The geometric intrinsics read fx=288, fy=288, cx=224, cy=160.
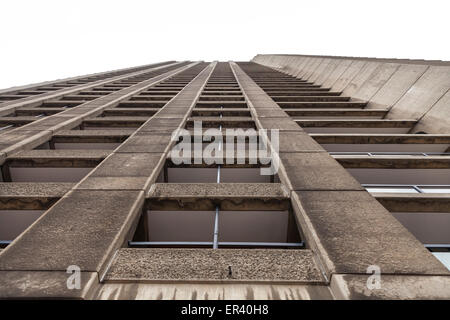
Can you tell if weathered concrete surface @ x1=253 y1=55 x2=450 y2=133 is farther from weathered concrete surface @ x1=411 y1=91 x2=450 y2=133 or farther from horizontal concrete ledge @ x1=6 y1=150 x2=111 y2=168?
horizontal concrete ledge @ x1=6 y1=150 x2=111 y2=168

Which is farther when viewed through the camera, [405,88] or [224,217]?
[405,88]

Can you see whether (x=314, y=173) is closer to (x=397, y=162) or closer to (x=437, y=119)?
(x=397, y=162)

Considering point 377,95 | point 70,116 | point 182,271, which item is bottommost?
point 182,271

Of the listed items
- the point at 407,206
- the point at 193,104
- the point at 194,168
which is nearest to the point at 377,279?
the point at 407,206

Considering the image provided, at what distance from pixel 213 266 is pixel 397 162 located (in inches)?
255

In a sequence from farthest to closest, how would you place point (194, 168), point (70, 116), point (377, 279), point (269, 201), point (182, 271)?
point (70, 116) < point (194, 168) < point (269, 201) < point (182, 271) < point (377, 279)

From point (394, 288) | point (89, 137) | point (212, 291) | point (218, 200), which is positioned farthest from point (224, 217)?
point (89, 137)

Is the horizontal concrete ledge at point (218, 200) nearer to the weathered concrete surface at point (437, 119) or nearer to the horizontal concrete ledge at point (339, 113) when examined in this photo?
the weathered concrete surface at point (437, 119)

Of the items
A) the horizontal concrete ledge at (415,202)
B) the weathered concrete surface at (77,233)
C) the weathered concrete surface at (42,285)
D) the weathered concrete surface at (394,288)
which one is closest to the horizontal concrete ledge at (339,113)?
the horizontal concrete ledge at (415,202)

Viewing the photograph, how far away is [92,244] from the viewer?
446 cm

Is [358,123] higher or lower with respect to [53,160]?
higher

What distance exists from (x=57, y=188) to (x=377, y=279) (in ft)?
20.9

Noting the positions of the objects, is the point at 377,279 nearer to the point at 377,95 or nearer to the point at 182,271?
the point at 182,271

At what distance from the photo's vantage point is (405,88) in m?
15.0
